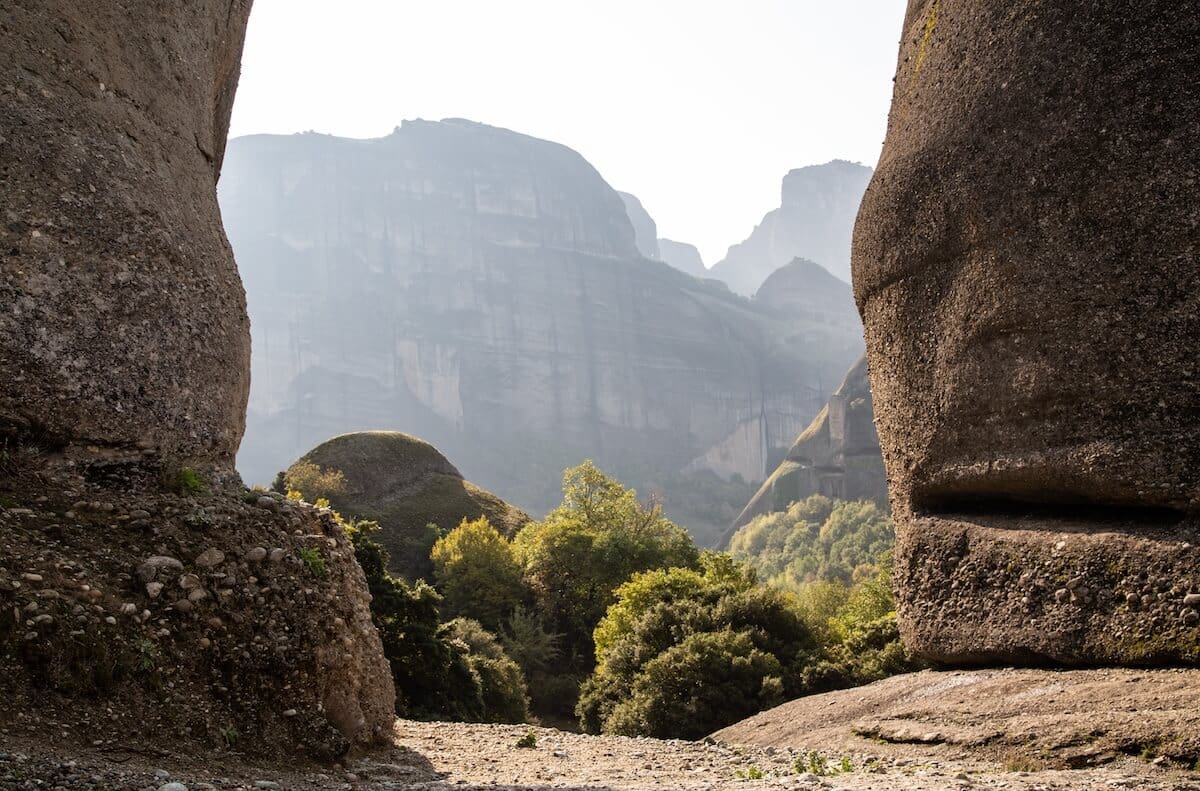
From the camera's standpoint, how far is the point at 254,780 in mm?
7340

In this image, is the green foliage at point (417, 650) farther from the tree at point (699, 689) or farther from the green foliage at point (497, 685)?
the tree at point (699, 689)

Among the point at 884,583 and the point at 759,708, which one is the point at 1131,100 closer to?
the point at 759,708

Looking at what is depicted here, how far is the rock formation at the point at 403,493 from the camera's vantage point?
174 ft

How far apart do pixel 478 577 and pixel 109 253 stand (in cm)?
3590

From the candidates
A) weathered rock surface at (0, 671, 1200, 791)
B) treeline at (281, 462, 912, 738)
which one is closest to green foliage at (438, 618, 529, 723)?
treeline at (281, 462, 912, 738)

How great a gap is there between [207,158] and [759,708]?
1578 cm

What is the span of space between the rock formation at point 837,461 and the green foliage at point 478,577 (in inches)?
3223

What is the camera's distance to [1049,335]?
38.9 feet

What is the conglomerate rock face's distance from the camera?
10867 mm

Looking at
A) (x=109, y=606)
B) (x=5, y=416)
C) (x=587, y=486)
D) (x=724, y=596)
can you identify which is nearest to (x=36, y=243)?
(x=5, y=416)

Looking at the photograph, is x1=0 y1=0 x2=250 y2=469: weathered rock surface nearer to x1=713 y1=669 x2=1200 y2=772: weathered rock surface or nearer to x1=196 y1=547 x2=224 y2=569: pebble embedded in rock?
x1=196 y1=547 x2=224 y2=569: pebble embedded in rock

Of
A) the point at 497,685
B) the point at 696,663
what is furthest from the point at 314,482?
the point at 696,663

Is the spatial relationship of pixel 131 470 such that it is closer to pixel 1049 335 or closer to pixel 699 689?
pixel 1049 335

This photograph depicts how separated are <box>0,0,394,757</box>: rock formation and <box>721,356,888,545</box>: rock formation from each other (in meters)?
115
